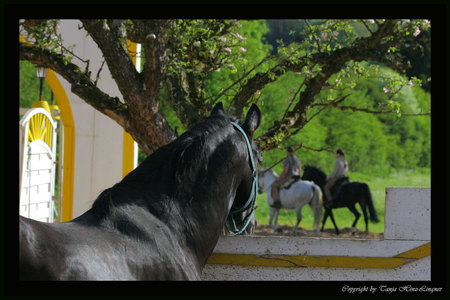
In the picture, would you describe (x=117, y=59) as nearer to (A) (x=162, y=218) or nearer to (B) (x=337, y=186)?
(A) (x=162, y=218)

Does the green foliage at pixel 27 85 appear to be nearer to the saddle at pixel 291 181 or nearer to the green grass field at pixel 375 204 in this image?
the green grass field at pixel 375 204

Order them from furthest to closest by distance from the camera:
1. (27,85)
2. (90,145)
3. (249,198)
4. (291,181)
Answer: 1. (27,85)
2. (291,181)
3. (90,145)
4. (249,198)

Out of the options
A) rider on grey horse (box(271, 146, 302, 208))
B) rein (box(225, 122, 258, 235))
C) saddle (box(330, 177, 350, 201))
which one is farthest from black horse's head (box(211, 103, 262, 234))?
saddle (box(330, 177, 350, 201))

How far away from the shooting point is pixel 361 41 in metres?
6.11

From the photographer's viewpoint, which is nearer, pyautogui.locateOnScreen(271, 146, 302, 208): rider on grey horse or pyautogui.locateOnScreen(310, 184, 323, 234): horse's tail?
pyautogui.locateOnScreen(271, 146, 302, 208): rider on grey horse

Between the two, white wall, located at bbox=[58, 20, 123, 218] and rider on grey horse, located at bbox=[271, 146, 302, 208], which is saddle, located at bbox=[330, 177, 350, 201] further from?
white wall, located at bbox=[58, 20, 123, 218]

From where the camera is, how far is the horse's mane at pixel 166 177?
2980 millimetres

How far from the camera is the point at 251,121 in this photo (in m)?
3.58

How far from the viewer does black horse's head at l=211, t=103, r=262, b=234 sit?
3.43m

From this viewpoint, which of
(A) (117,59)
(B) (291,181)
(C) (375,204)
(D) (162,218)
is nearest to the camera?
(D) (162,218)

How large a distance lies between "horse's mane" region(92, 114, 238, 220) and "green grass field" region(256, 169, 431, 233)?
48.7 feet

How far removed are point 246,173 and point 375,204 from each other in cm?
1905

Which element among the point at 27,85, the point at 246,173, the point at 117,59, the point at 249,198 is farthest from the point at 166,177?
the point at 27,85
